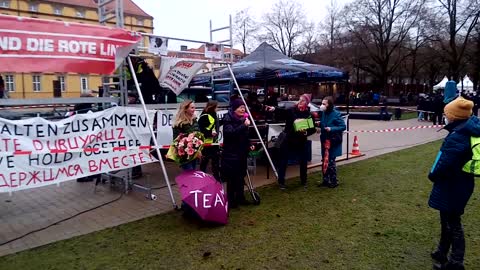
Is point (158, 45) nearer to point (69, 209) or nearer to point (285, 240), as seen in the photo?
point (69, 209)

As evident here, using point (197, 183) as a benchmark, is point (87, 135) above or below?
above

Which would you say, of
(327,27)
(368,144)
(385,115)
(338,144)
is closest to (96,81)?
(327,27)

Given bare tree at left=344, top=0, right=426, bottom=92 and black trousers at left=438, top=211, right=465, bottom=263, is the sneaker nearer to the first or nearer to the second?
black trousers at left=438, top=211, right=465, bottom=263

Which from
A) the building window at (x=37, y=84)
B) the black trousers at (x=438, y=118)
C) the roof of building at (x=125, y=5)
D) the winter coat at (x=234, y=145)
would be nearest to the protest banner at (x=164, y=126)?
the winter coat at (x=234, y=145)

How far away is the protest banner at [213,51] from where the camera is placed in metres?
7.22

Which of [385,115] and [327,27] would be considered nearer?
[385,115]

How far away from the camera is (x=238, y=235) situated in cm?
454

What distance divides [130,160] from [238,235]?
2413 millimetres

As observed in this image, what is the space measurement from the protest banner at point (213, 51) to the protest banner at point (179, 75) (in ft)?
2.29

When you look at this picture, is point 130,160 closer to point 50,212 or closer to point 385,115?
point 50,212

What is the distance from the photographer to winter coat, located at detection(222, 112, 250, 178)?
5316mm

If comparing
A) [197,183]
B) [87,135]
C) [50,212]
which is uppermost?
[87,135]

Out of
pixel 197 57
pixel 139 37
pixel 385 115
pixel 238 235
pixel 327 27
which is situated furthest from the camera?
pixel 327 27

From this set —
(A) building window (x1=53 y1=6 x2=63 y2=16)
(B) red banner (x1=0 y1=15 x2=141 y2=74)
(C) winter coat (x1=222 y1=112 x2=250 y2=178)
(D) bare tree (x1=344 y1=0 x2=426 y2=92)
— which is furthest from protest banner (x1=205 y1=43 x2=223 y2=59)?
(A) building window (x1=53 y1=6 x2=63 y2=16)
